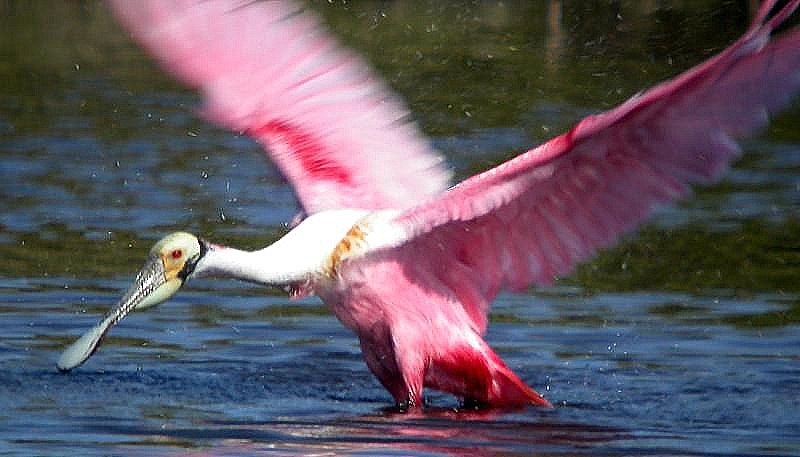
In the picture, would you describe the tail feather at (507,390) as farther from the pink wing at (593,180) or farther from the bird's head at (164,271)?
the bird's head at (164,271)

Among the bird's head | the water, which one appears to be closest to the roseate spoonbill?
the bird's head

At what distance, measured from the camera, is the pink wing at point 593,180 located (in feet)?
19.4

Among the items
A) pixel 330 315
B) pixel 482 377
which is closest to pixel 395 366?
pixel 482 377

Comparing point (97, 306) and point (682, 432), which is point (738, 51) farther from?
point (97, 306)

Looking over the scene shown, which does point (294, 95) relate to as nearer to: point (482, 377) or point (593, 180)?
point (482, 377)

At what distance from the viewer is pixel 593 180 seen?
6449 mm

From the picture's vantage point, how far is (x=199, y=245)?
6941 millimetres

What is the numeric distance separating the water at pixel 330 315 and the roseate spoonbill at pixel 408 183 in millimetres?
266

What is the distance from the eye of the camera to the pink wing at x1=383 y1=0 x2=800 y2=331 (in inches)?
233

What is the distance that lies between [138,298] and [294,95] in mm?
1056

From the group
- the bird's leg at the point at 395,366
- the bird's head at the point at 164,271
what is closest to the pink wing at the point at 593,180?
the bird's leg at the point at 395,366

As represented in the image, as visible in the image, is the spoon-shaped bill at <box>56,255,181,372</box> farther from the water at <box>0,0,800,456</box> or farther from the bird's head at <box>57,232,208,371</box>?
the water at <box>0,0,800,456</box>

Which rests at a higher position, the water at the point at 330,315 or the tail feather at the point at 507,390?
the tail feather at the point at 507,390

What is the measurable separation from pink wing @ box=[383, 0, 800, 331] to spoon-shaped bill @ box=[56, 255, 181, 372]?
31.9 inches
